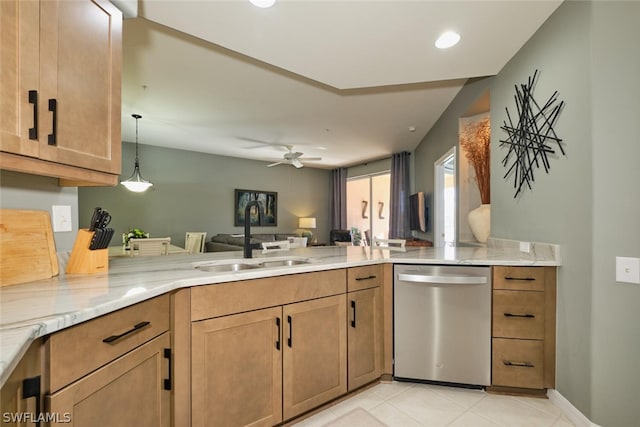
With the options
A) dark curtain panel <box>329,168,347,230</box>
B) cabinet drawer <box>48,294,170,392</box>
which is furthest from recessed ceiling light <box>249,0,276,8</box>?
dark curtain panel <box>329,168,347,230</box>

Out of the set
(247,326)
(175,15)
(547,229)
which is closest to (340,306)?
(247,326)

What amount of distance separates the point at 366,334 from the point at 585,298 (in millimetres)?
1232

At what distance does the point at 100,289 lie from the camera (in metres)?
1.11

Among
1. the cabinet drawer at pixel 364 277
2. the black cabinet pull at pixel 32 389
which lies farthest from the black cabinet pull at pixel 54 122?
the cabinet drawer at pixel 364 277

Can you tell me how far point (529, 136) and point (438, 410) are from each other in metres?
1.93

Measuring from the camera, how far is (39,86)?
105 centimetres

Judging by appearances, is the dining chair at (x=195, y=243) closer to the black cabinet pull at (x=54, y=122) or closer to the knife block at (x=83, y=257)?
the knife block at (x=83, y=257)

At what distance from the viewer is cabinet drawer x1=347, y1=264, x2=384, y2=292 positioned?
1865 mm

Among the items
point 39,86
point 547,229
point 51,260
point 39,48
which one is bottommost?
point 51,260

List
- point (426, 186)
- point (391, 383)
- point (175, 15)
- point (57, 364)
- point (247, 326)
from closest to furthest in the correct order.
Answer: point (57, 364) → point (247, 326) → point (175, 15) → point (391, 383) → point (426, 186)

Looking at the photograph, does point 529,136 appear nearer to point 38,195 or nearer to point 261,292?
point 261,292

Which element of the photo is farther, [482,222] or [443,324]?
[482,222]

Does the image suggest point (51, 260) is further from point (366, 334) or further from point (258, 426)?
point (366, 334)

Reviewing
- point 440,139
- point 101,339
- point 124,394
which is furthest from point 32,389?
point 440,139
